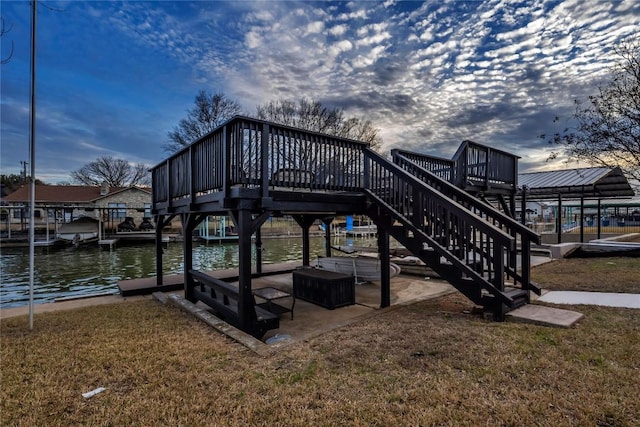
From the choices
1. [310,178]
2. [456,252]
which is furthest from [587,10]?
[310,178]

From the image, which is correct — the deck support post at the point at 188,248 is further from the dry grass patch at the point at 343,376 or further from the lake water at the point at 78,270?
the lake water at the point at 78,270

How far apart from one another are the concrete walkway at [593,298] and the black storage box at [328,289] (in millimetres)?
3123

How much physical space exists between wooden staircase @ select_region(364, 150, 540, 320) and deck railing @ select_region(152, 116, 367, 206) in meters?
0.60

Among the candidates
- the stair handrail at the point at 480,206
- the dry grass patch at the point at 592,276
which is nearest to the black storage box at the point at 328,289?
the stair handrail at the point at 480,206

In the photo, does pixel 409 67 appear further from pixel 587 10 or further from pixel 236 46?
pixel 236 46

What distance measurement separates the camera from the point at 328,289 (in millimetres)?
5605

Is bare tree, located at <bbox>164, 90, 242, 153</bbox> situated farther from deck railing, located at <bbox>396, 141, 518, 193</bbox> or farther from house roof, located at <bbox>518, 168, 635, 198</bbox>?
house roof, located at <bbox>518, 168, 635, 198</bbox>

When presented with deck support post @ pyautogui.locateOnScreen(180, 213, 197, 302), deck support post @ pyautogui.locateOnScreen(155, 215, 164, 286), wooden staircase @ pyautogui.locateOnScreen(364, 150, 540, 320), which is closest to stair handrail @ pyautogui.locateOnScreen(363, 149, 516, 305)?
wooden staircase @ pyautogui.locateOnScreen(364, 150, 540, 320)

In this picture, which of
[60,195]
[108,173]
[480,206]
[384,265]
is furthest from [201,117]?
[108,173]

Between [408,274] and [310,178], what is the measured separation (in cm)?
499

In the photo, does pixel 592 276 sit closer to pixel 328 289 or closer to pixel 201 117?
pixel 328 289

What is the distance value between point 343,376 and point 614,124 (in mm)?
11427

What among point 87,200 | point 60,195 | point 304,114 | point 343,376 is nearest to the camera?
point 343,376

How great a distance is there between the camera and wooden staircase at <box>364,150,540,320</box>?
14.2 feet
